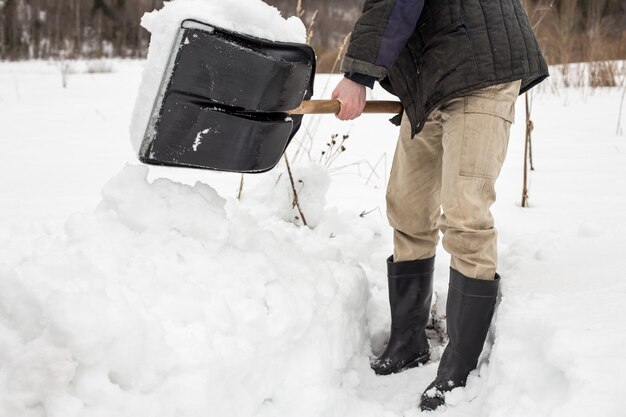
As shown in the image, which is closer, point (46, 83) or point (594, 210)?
point (594, 210)

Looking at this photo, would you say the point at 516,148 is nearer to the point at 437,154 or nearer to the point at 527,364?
the point at 437,154

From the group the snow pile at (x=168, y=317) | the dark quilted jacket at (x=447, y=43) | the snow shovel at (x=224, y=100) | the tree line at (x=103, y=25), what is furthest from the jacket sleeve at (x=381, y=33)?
the tree line at (x=103, y=25)

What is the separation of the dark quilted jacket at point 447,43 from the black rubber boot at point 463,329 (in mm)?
445

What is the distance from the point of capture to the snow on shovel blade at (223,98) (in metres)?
1.27

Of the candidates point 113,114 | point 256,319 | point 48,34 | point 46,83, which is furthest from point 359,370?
point 48,34

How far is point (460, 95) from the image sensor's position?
1396 mm

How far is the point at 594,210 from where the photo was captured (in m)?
2.64

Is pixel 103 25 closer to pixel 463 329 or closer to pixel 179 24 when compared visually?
pixel 179 24

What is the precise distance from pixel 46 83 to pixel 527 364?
7.72 meters

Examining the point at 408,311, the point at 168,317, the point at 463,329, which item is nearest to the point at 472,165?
the point at 463,329

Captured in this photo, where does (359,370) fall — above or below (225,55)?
below

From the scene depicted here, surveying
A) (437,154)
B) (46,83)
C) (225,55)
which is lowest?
(46,83)

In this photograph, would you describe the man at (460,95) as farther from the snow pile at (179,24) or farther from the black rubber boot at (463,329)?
the snow pile at (179,24)

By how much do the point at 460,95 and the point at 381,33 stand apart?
0.78 ft
